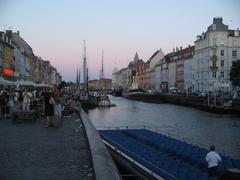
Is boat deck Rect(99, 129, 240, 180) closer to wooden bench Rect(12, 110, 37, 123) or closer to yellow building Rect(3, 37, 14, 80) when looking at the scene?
wooden bench Rect(12, 110, 37, 123)

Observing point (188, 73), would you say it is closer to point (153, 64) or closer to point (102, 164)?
point (153, 64)

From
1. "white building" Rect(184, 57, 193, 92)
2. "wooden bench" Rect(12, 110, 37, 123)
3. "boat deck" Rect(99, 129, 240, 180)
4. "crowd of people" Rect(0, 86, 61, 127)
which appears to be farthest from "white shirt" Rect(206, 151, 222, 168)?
"white building" Rect(184, 57, 193, 92)

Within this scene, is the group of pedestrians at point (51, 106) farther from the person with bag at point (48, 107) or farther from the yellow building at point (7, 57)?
the yellow building at point (7, 57)

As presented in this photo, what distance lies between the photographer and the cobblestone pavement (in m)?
8.28

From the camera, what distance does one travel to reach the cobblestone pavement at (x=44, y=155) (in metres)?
8.28

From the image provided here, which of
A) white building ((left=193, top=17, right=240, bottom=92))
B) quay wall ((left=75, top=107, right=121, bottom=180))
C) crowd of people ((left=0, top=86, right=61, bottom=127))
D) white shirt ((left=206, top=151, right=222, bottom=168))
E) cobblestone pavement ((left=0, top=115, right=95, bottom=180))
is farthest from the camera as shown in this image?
white building ((left=193, top=17, right=240, bottom=92))

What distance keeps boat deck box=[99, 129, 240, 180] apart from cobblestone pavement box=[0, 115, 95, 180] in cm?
287

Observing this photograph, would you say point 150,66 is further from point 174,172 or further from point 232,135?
point 174,172

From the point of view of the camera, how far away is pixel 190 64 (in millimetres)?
125312

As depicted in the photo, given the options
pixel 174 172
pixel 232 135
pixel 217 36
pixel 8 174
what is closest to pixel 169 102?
pixel 217 36

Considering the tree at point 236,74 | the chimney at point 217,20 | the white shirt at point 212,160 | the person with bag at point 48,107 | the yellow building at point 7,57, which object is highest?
the chimney at point 217,20

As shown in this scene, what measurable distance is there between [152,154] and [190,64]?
110m

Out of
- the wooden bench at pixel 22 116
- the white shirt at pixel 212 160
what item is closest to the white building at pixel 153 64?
the wooden bench at pixel 22 116

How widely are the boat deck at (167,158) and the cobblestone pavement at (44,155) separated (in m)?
2.87
